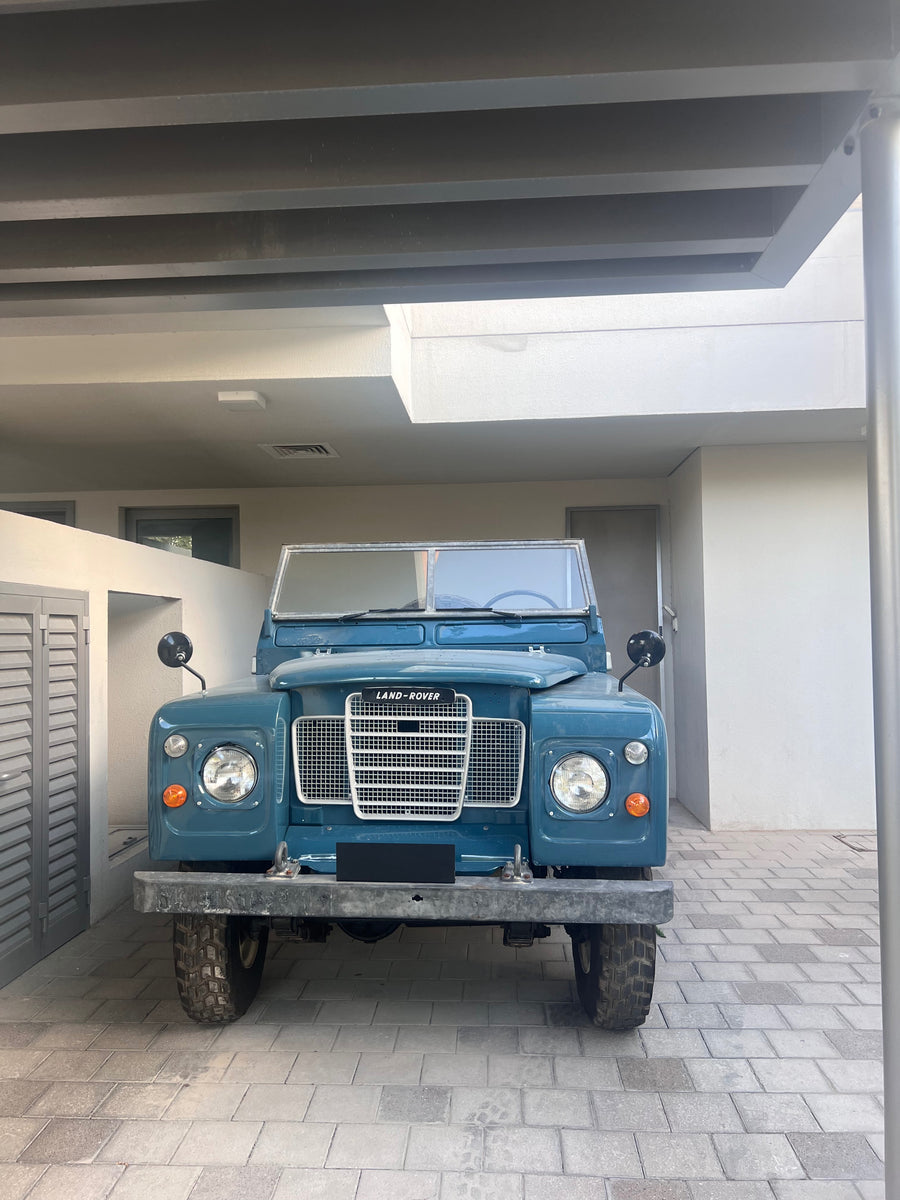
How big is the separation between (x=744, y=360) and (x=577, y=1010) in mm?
4416

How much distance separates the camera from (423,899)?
2699 mm

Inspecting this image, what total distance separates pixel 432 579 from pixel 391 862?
72.7 inches

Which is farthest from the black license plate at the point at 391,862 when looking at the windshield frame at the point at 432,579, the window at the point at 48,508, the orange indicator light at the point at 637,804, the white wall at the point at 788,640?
the window at the point at 48,508

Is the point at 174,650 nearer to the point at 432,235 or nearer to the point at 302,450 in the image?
the point at 432,235

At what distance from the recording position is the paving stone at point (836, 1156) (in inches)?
93.0

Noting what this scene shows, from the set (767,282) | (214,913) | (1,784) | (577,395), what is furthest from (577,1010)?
(577,395)

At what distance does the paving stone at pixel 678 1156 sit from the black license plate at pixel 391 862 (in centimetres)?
102

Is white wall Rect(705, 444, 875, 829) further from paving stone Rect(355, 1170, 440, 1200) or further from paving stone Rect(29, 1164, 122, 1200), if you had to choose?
paving stone Rect(29, 1164, 122, 1200)

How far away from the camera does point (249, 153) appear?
256 centimetres

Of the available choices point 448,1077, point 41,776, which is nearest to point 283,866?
point 448,1077

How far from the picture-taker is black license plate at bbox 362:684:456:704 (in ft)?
9.96

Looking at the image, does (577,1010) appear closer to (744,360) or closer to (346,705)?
(346,705)

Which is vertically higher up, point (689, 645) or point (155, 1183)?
point (689, 645)

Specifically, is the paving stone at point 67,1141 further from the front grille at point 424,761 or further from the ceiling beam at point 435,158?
the ceiling beam at point 435,158
